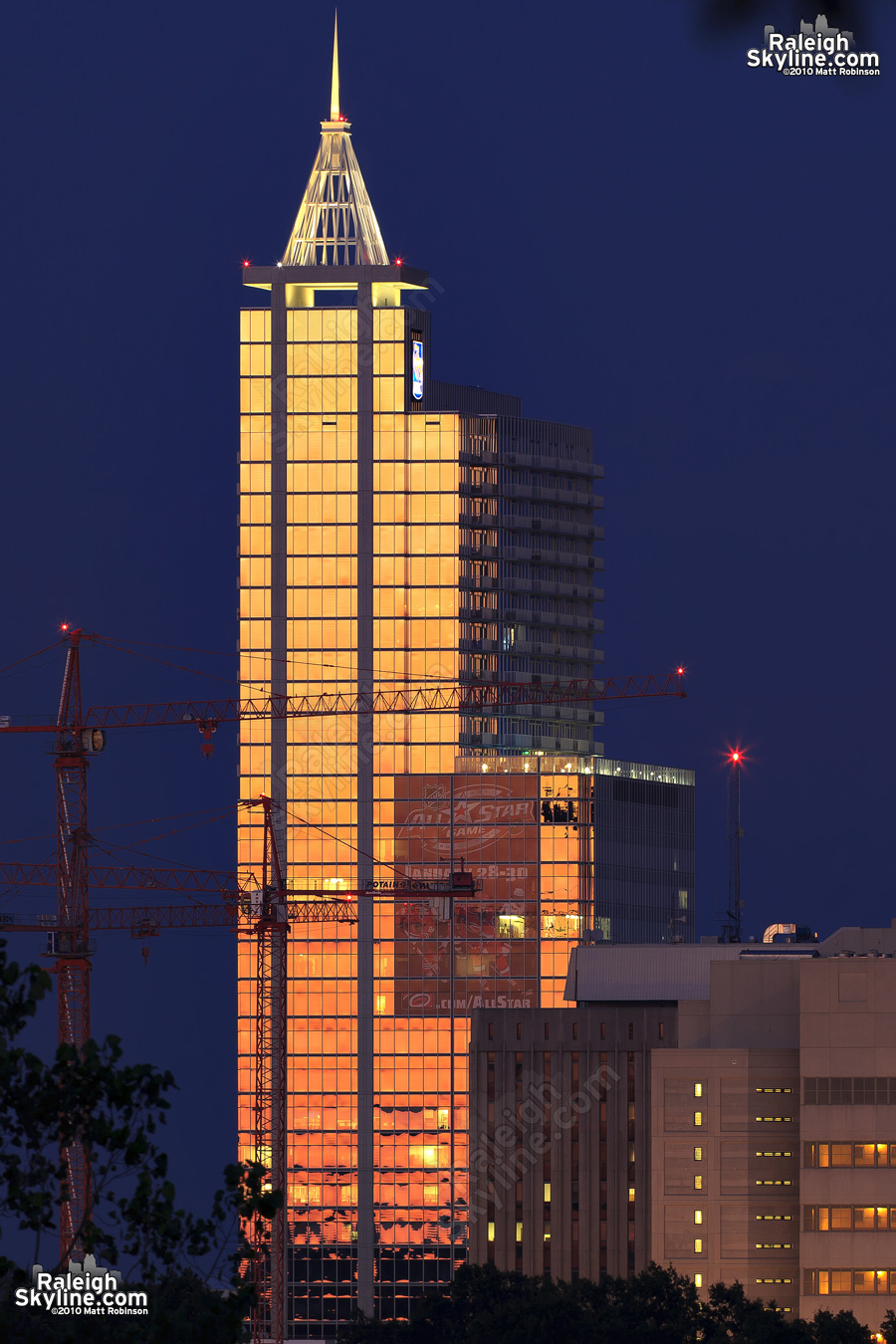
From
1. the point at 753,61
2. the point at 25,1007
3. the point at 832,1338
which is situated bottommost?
the point at 832,1338

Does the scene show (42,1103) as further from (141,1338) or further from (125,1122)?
(141,1338)

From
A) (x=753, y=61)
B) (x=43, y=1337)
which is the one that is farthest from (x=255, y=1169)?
(x=753, y=61)

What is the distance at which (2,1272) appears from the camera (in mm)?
71625

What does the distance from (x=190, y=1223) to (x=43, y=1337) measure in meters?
4.71

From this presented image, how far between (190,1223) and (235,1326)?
3341 mm

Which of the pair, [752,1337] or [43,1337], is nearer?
[43,1337]

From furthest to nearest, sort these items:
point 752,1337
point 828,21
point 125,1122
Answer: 1. point 752,1337
2. point 125,1122
3. point 828,21

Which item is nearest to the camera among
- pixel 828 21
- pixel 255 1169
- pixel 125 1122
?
pixel 828 21

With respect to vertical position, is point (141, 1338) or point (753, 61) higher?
point (753, 61)

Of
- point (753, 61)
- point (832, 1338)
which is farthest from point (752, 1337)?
point (753, 61)

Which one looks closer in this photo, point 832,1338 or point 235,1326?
point 235,1326

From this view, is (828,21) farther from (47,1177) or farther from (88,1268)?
(88,1268)

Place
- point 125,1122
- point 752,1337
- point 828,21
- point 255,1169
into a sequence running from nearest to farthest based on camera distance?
point 828,21
point 125,1122
point 255,1169
point 752,1337

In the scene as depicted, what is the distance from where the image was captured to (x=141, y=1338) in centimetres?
7388
